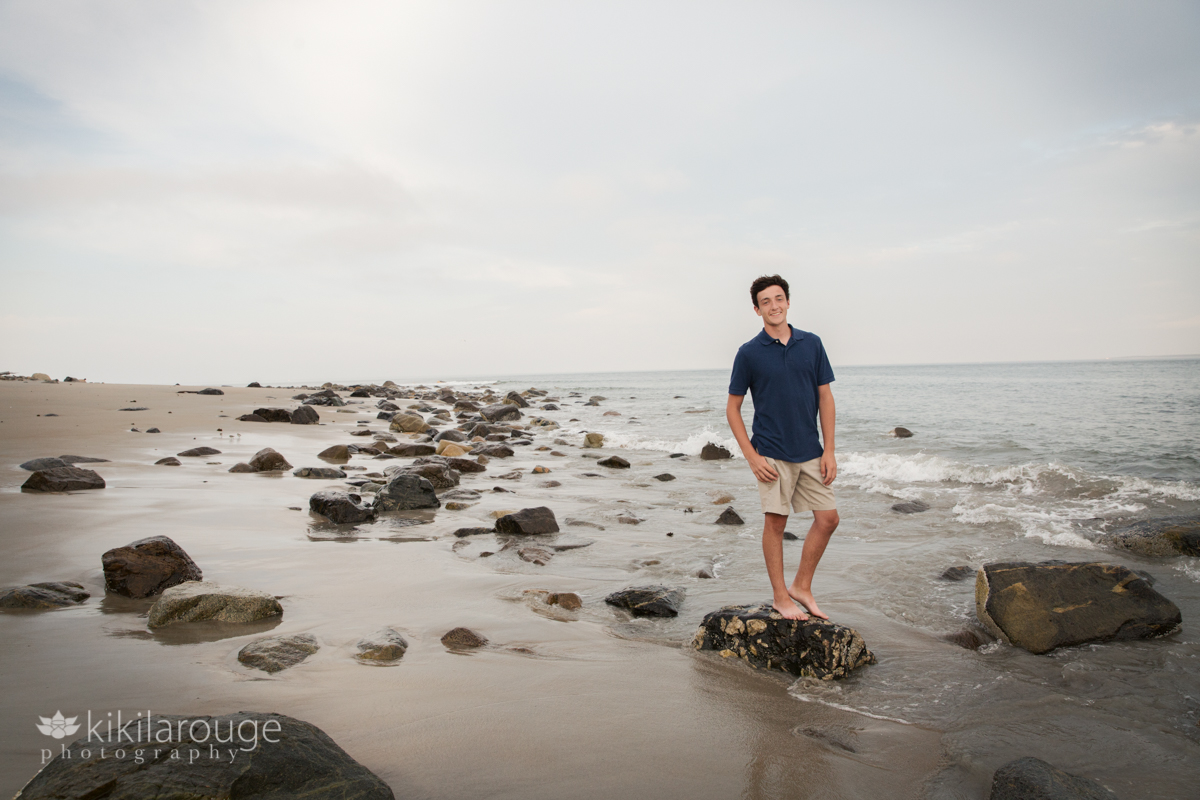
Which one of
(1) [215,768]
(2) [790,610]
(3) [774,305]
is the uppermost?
(3) [774,305]

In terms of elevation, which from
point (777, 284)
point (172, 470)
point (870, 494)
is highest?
point (777, 284)

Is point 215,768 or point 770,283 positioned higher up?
point 770,283

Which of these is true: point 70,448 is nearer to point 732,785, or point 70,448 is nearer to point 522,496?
point 522,496

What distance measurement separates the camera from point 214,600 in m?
3.62

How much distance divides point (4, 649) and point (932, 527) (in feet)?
26.7

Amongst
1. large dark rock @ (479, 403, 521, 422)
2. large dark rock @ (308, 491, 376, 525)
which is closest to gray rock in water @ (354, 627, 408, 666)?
large dark rock @ (308, 491, 376, 525)

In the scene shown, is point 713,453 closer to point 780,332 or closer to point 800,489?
point 800,489

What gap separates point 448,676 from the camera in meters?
3.11

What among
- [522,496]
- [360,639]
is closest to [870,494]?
[522,496]

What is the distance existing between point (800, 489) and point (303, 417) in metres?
15.3

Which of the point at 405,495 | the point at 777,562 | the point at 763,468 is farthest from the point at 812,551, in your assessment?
the point at 405,495

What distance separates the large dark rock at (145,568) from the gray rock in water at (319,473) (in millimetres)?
5048

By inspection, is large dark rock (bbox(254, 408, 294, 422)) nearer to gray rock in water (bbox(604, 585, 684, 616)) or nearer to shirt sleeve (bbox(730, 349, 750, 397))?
gray rock in water (bbox(604, 585, 684, 616))

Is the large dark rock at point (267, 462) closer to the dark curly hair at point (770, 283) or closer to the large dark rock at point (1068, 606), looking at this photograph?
the dark curly hair at point (770, 283)
